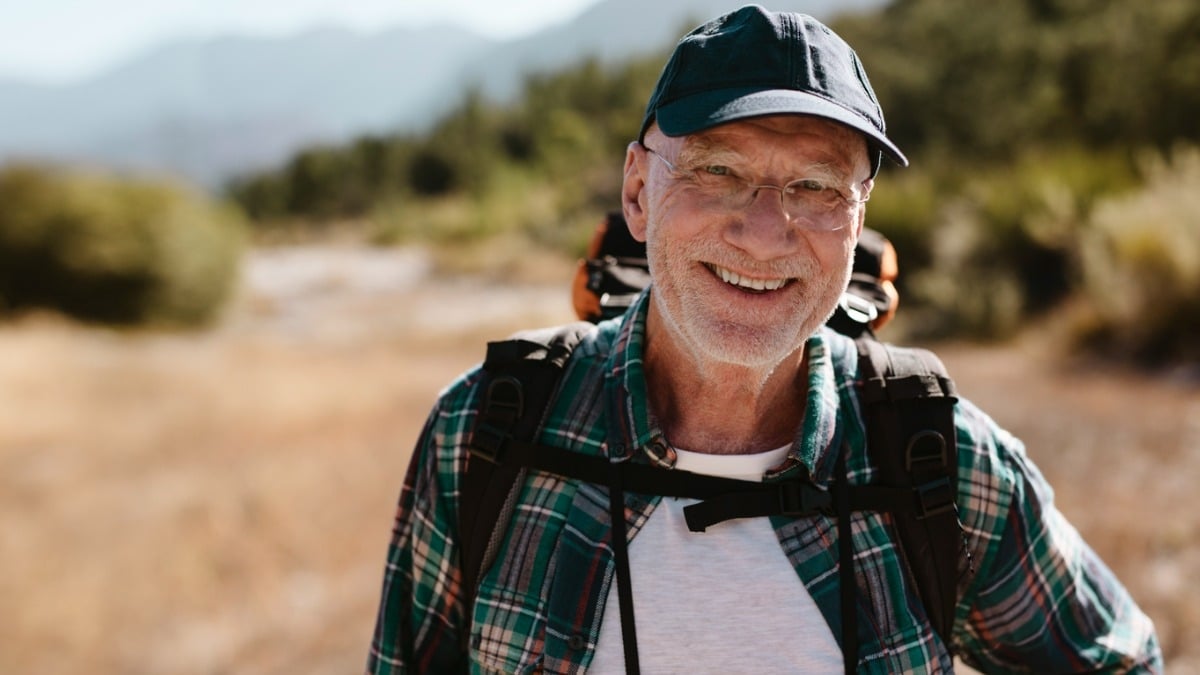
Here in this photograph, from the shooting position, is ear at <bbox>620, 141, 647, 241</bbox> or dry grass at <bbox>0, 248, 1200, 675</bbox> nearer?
ear at <bbox>620, 141, 647, 241</bbox>

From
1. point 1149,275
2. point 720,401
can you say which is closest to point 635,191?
point 720,401

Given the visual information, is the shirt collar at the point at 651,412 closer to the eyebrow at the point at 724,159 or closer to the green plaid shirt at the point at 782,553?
the green plaid shirt at the point at 782,553

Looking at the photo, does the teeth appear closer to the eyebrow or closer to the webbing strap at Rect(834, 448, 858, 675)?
the eyebrow

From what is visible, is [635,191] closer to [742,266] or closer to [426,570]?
[742,266]

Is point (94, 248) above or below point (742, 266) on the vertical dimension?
above

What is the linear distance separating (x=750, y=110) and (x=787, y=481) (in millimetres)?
555

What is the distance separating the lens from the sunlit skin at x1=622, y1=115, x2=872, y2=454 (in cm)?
134

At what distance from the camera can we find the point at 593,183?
95.8ft

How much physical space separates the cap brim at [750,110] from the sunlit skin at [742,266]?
5 centimetres

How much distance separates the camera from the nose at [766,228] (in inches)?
52.8

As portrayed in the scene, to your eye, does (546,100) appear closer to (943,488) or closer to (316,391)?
(316,391)

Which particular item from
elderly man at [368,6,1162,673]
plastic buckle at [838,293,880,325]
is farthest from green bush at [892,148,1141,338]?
elderly man at [368,6,1162,673]

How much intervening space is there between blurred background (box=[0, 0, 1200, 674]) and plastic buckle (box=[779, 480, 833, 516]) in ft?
4.88

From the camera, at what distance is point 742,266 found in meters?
1.36
